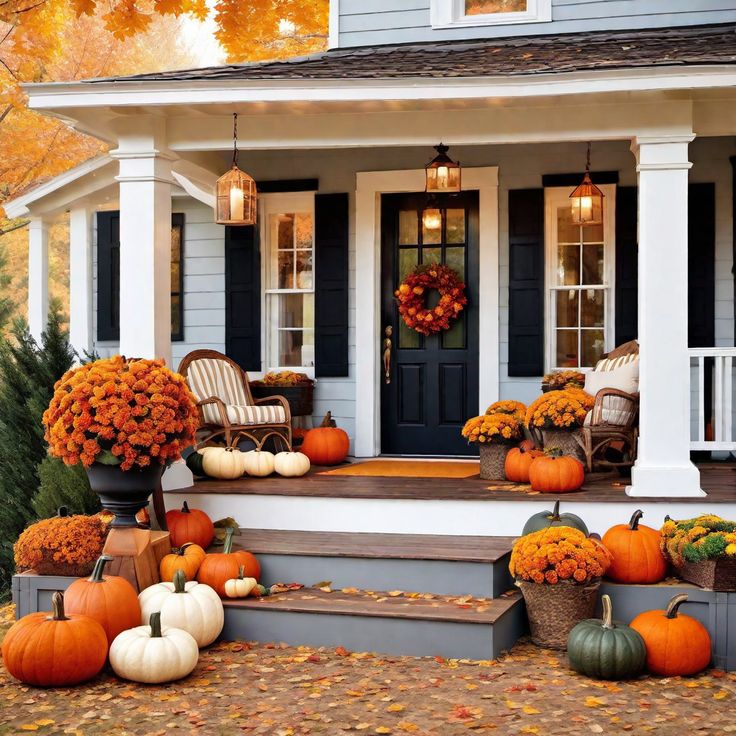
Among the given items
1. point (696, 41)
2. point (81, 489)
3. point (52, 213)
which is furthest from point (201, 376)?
point (696, 41)

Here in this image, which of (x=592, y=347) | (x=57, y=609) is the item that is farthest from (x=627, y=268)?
(x=57, y=609)

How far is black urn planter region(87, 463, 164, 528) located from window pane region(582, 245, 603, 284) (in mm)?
4313

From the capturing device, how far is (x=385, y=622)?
538 centimetres

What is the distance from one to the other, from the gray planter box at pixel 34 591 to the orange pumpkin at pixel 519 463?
9.92 feet

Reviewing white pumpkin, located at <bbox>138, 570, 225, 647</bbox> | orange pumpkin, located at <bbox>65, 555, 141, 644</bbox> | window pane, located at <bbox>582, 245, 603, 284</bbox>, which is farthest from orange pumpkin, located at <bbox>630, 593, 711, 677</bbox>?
window pane, located at <bbox>582, 245, 603, 284</bbox>

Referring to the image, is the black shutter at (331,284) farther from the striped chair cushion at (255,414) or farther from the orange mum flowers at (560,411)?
the orange mum flowers at (560,411)

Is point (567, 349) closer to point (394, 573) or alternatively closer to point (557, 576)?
point (394, 573)

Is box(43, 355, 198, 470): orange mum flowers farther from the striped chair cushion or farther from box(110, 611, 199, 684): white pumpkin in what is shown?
the striped chair cushion

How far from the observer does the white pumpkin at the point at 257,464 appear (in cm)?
734

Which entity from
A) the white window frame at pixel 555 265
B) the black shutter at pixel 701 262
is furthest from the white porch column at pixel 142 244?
the black shutter at pixel 701 262

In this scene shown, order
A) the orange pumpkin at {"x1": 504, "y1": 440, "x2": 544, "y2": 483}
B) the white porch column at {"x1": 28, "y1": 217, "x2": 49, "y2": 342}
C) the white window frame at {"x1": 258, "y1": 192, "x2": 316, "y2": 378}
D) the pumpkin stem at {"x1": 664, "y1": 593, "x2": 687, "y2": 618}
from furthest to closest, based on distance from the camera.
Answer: the white porch column at {"x1": 28, "y1": 217, "x2": 49, "y2": 342}
the white window frame at {"x1": 258, "y1": 192, "x2": 316, "y2": 378}
the orange pumpkin at {"x1": 504, "y1": 440, "x2": 544, "y2": 483}
the pumpkin stem at {"x1": 664, "y1": 593, "x2": 687, "y2": 618}

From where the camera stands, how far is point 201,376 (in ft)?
26.1

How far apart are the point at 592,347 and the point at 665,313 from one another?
224 cm

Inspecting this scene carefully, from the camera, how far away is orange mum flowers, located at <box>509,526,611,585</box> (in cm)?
532
